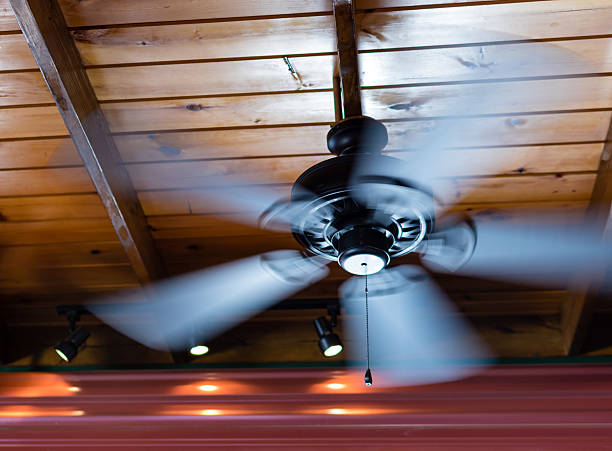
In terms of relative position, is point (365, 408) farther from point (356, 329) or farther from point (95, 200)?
point (95, 200)

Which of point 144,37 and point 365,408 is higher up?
point 144,37

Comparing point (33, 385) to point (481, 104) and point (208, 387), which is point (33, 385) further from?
point (481, 104)

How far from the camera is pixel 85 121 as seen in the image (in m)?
1.96

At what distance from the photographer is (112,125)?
2.14 metres

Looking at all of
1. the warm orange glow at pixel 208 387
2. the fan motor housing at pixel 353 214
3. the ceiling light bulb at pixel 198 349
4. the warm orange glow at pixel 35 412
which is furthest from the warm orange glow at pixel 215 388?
the fan motor housing at pixel 353 214

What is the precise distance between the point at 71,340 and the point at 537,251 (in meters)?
2.31

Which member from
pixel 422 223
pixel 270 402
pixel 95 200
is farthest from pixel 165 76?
pixel 270 402

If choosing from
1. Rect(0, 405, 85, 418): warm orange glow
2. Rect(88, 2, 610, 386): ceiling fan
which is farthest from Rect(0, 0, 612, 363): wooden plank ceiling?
Result: Rect(0, 405, 85, 418): warm orange glow

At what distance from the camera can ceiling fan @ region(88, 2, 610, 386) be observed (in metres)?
1.37

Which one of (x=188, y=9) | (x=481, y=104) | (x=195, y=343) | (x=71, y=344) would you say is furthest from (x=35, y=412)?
(x=481, y=104)

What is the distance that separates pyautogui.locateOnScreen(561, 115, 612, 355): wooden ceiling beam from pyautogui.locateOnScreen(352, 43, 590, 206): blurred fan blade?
1.12 ft

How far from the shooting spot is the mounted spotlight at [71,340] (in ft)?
8.20

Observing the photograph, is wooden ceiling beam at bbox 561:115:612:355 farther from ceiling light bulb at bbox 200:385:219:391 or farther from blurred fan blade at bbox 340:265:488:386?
ceiling light bulb at bbox 200:385:219:391

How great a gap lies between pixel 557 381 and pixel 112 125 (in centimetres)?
218
